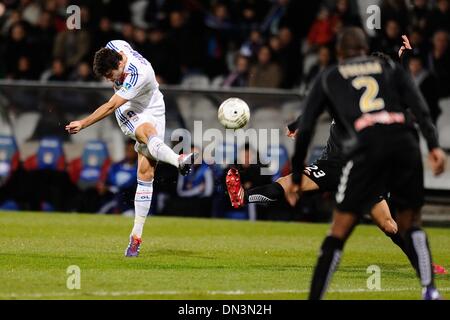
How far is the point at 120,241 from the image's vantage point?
14453mm

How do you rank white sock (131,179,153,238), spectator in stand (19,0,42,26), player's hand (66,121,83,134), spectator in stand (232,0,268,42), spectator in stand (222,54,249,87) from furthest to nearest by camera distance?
spectator in stand (19,0,42,26) → spectator in stand (232,0,268,42) → spectator in stand (222,54,249,87) → white sock (131,179,153,238) → player's hand (66,121,83,134)

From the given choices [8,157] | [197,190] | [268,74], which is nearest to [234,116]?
[197,190]

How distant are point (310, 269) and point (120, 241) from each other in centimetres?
340

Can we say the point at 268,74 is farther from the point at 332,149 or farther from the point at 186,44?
the point at 332,149

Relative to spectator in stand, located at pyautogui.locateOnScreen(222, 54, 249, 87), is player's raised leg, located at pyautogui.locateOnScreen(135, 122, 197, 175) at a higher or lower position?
lower

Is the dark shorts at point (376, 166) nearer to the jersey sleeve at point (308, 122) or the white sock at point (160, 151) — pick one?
the jersey sleeve at point (308, 122)

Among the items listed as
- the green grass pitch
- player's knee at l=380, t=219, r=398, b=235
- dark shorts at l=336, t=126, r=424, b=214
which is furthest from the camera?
player's knee at l=380, t=219, r=398, b=235

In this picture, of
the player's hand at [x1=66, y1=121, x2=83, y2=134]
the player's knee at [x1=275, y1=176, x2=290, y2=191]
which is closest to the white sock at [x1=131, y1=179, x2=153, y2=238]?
the player's hand at [x1=66, y1=121, x2=83, y2=134]

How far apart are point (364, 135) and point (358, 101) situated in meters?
0.28

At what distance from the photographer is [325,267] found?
8297 millimetres

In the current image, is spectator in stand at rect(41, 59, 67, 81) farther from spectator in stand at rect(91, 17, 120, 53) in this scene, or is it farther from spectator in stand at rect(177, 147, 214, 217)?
spectator in stand at rect(177, 147, 214, 217)

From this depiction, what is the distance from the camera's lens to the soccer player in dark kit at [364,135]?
8.39 m

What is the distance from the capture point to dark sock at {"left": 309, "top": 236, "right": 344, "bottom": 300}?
8273mm
